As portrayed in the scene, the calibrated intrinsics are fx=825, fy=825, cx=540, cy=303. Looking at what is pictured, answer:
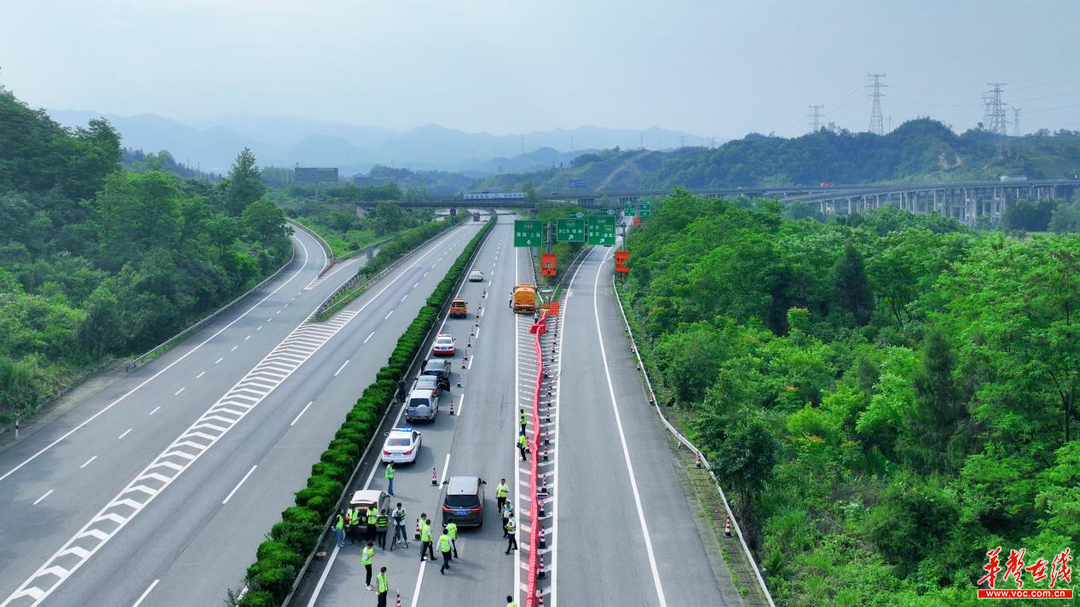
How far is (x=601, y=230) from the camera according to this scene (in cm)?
7888

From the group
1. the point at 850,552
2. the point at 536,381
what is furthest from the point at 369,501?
the point at 536,381

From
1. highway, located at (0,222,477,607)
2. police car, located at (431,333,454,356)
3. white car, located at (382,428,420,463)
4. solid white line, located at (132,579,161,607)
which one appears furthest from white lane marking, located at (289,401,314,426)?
solid white line, located at (132,579,161,607)

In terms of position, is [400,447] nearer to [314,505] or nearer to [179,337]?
[314,505]

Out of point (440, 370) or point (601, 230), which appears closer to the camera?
point (440, 370)

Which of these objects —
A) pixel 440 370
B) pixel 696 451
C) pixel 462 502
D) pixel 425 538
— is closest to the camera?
pixel 425 538

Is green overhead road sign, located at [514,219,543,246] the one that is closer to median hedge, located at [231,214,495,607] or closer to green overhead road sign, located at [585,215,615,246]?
green overhead road sign, located at [585,215,615,246]

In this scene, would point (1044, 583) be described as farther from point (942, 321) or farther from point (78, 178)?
point (78, 178)

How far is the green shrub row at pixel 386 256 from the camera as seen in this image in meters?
72.6

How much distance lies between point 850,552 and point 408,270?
238ft

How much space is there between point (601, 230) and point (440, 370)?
34.7m

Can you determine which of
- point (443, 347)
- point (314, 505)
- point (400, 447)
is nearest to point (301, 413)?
point (400, 447)

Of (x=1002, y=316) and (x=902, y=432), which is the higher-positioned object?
(x=1002, y=316)

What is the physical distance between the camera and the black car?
46.8m

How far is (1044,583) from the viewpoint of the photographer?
24.6m
